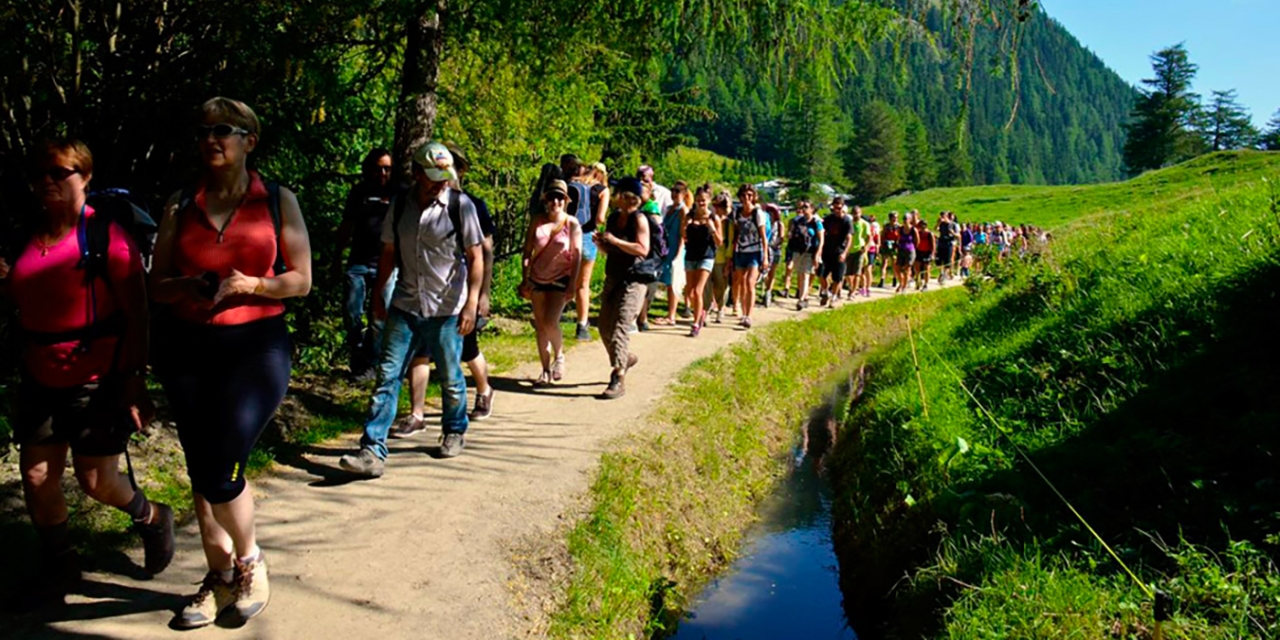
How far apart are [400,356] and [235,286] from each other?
2.13 metres

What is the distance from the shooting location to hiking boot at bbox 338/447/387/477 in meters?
5.35

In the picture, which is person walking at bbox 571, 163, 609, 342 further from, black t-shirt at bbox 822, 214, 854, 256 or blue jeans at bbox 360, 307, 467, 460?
black t-shirt at bbox 822, 214, 854, 256

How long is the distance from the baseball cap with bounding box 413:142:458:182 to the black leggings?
1.95m

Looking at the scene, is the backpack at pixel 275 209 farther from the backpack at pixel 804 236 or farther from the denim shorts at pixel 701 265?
the backpack at pixel 804 236

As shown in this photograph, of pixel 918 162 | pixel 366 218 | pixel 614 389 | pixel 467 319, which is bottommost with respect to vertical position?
pixel 614 389

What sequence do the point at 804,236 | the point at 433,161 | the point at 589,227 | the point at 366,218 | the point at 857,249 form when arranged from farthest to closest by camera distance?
1. the point at 857,249
2. the point at 804,236
3. the point at 589,227
4. the point at 366,218
5. the point at 433,161

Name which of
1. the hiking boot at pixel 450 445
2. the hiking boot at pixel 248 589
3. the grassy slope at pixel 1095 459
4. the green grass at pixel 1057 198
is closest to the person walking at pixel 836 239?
the grassy slope at pixel 1095 459

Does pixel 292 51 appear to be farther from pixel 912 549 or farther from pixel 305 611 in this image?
pixel 912 549

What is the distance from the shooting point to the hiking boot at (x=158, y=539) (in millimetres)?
4066

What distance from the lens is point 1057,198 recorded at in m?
56.6

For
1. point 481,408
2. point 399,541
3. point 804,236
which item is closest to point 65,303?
point 399,541

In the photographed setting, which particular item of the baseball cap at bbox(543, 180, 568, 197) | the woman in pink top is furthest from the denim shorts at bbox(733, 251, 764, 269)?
the baseball cap at bbox(543, 180, 568, 197)

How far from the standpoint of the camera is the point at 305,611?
3.89 metres

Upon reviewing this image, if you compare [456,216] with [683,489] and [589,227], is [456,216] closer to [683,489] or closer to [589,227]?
[683,489]
